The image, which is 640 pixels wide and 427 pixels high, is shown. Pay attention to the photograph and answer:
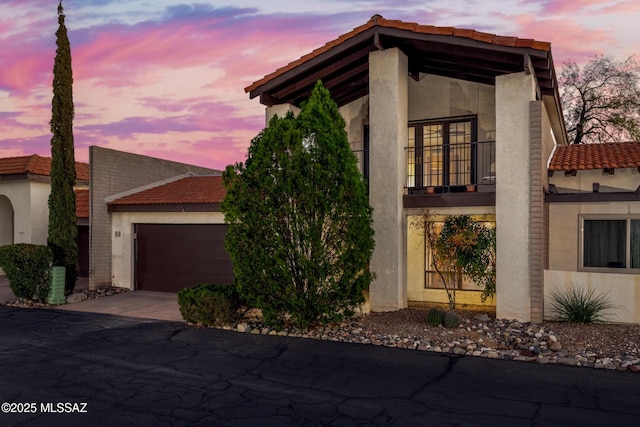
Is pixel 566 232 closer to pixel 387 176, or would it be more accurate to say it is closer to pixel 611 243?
pixel 611 243

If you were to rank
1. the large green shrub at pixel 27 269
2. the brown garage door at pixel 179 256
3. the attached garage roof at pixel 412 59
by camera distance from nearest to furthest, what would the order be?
the attached garage roof at pixel 412 59, the large green shrub at pixel 27 269, the brown garage door at pixel 179 256

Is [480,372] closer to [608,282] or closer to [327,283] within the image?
[327,283]

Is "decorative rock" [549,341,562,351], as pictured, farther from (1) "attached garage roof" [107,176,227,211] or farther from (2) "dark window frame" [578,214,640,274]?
(1) "attached garage roof" [107,176,227,211]

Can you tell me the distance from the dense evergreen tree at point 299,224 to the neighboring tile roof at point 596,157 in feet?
19.0

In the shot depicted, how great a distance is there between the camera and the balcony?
13250 mm

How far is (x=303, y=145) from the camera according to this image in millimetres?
10445

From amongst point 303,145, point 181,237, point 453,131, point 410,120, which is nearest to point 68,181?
point 181,237

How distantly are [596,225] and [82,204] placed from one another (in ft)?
57.0

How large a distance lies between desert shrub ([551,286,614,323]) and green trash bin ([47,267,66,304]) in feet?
42.4

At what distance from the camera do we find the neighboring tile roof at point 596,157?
466 inches

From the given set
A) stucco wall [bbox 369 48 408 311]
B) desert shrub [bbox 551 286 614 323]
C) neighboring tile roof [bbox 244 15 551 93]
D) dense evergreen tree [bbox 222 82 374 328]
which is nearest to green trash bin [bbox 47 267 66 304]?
dense evergreen tree [bbox 222 82 374 328]

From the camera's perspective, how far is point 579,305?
10.6 meters

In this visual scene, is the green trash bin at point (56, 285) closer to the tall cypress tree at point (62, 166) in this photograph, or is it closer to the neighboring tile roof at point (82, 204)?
the tall cypress tree at point (62, 166)

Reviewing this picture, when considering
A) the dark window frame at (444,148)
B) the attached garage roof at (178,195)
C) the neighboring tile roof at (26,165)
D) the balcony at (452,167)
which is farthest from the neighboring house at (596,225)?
the neighboring tile roof at (26,165)
